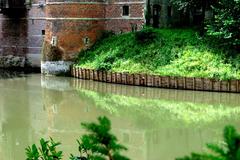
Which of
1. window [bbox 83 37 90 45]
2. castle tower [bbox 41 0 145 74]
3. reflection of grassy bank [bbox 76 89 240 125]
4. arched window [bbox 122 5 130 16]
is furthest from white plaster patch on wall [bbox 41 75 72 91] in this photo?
arched window [bbox 122 5 130 16]

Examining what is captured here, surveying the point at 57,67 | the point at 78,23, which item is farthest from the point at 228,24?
the point at 57,67

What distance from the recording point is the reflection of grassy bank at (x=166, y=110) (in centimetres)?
1543

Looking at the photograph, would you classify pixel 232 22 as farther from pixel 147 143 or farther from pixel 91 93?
pixel 147 143

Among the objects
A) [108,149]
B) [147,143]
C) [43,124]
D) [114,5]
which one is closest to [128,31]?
[114,5]

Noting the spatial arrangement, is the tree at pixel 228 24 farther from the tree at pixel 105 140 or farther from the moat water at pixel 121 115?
the tree at pixel 105 140

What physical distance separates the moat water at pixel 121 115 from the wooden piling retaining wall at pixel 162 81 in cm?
54

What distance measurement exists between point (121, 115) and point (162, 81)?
5647 millimetres

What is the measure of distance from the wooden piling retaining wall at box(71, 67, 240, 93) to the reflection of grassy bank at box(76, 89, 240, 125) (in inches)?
101

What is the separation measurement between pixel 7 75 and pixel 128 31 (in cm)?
737

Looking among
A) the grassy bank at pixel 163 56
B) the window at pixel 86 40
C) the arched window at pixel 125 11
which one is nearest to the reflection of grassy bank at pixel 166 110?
the grassy bank at pixel 163 56

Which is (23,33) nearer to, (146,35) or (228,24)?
(146,35)

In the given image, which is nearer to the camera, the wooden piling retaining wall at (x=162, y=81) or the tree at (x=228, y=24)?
the wooden piling retaining wall at (x=162, y=81)

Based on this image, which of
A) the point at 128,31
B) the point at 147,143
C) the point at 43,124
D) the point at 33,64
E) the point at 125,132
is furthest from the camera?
the point at 33,64

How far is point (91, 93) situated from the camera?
20.9 metres
